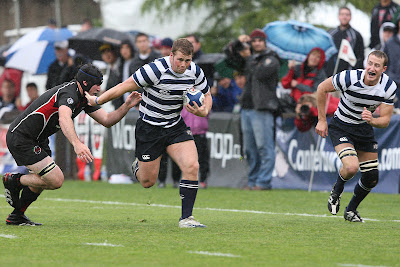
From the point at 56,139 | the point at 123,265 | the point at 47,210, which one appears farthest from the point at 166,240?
the point at 56,139

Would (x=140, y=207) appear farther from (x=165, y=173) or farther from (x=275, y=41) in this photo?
(x=275, y=41)

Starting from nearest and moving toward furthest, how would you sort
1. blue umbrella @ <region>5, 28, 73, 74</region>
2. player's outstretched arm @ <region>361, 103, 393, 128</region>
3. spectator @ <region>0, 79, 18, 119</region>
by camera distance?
player's outstretched arm @ <region>361, 103, 393, 128</region> → spectator @ <region>0, 79, 18, 119</region> → blue umbrella @ <region>5, 28, 73, 74</region>

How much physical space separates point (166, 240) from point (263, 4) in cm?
2120

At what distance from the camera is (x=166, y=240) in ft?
25.1

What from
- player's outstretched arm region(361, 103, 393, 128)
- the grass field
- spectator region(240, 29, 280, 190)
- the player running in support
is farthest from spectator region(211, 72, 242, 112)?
the player running in support

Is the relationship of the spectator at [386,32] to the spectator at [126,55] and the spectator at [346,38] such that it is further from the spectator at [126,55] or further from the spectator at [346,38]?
the spectator at [126,55]

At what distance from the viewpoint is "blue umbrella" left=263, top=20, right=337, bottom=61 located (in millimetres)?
15930

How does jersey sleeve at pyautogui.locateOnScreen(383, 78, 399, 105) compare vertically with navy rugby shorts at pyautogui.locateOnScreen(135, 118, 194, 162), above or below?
above

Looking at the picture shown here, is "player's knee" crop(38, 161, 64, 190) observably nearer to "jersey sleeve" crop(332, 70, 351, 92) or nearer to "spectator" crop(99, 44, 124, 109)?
"jersey sleeve" crop(332, 70, 351, 92)

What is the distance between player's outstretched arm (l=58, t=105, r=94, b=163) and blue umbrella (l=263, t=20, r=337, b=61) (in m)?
8.24

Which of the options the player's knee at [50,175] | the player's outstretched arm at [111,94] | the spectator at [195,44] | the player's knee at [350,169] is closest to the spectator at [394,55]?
the spectator at [195,44]

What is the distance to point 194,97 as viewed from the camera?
8.73 metres

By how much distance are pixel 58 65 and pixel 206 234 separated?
10.5m

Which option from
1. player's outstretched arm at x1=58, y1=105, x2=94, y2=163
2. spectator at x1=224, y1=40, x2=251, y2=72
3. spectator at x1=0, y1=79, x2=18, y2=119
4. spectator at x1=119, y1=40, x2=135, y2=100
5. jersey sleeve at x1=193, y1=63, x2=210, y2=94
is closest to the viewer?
player's outstretched arm at x1=58, y1=105, x2=94, y2=163
